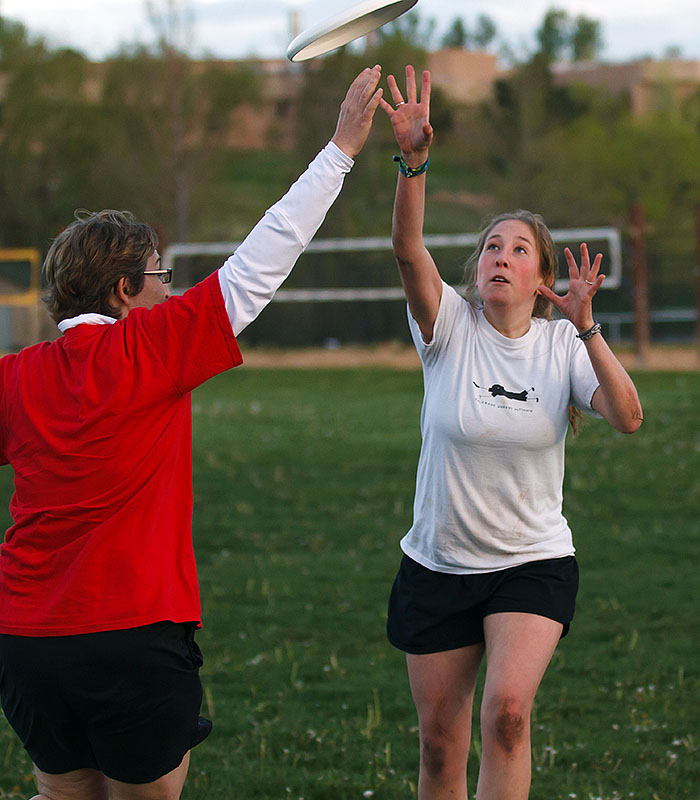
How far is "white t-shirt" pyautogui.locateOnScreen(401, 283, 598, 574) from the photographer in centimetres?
387

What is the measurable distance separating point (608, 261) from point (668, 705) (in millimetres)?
22641

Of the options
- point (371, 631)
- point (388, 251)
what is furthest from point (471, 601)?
point (388, 251)

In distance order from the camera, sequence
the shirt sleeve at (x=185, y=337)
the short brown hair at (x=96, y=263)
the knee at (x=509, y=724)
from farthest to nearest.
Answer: the knee at (x=509, y=724) → the short brown hair at (x=96, y=263) → the shirt sleeve at (x=185, y=337)

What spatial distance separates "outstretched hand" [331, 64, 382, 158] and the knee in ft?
5.52

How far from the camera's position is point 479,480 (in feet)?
12.8

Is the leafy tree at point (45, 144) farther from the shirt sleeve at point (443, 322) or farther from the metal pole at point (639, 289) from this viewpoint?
the shirt sleeve at point (443, 322)

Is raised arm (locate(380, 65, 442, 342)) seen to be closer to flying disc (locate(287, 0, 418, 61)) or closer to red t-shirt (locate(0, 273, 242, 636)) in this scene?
flying disc (locate(287, 0, 418, 61))

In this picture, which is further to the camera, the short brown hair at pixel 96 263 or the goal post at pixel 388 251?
the goal post at pixel 388 251

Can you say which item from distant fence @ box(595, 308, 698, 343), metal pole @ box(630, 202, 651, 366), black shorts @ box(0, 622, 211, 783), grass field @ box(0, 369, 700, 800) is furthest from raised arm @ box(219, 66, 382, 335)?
distant fence @ box(595, 308, 698, 343)

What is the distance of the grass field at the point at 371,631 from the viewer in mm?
4898

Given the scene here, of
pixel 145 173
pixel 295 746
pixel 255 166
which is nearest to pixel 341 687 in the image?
pixel 295 746

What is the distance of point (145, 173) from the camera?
143 feet

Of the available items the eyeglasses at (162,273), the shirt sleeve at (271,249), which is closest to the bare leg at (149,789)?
the shirt sleeve at (271,249)

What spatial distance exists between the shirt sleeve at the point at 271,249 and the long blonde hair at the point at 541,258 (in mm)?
1382
